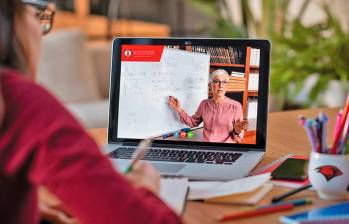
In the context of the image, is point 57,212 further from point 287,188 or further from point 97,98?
point 97,98

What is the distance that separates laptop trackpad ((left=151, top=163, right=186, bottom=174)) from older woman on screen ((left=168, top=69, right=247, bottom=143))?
0.14m

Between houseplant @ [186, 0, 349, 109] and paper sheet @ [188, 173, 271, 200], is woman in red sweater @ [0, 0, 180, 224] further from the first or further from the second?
houseplant @ [186, 0, 349, 109]

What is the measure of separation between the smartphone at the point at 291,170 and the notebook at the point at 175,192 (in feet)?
0.61

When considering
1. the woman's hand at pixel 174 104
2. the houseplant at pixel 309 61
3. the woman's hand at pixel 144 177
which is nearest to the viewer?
the woman's hand at pixel 144 177

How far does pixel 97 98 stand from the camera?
414 centimetres

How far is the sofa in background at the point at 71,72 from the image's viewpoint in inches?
152

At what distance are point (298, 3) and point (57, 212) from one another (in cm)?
345

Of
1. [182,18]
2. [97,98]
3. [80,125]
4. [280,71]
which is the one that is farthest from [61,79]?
[80,125]

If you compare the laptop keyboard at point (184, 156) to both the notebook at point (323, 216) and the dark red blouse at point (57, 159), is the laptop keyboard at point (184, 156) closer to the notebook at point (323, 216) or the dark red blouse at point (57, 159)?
the notebook at point (323, 216)

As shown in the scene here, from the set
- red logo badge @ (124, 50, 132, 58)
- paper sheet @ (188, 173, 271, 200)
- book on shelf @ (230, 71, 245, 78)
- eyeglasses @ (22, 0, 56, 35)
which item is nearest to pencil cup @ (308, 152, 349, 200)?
paper sheet @ (188, 173, 271, 200)

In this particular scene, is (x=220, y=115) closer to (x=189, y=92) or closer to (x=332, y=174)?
(x=189, y=92)

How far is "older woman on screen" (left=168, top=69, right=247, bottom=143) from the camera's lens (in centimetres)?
144

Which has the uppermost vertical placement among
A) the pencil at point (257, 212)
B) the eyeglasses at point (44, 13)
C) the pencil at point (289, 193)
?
the eyeglasses at point (44, 13)

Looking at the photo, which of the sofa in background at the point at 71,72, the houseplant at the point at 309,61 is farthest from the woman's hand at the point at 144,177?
the sofa in background at the point at 71,72
